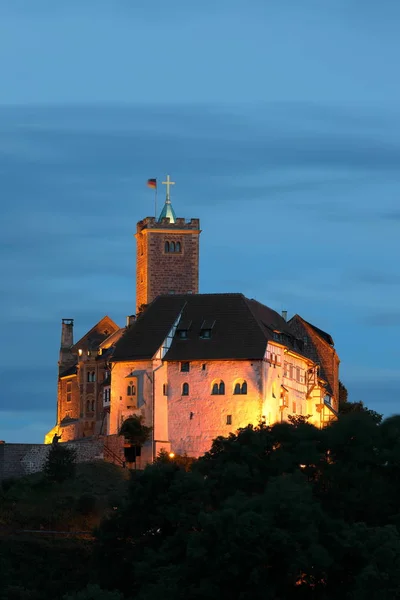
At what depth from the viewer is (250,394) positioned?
137750 millimetres

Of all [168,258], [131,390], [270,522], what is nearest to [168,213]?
[168,258]

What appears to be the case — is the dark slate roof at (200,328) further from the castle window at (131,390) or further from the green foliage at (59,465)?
the green foliage at (59,465)

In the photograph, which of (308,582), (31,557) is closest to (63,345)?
(31,557)

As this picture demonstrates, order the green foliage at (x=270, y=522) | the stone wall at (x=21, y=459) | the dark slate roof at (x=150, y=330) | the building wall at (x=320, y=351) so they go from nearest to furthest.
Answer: the green foliage at (x=270, y=522) < the stone wall at (x=21, y=459) < the dark slate roof at (x=150, y=330) < the building wall at (x=320, y=351)

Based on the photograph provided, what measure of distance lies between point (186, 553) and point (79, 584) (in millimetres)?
16326

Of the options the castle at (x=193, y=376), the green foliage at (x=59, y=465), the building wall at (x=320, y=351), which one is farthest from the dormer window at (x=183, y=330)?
the building wall at (x=320, y=351)

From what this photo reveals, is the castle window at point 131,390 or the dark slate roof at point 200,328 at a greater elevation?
the dark slate roof at point 200,328

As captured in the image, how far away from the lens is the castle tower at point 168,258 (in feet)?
514

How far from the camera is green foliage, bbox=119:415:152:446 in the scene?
449 ft

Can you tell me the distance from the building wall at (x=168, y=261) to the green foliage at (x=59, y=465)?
2588cm

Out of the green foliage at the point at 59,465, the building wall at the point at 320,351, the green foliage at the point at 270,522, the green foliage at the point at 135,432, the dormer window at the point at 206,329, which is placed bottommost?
the green foliage at the point at 270,522

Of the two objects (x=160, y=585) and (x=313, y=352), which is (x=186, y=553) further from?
(x=313, y=352)

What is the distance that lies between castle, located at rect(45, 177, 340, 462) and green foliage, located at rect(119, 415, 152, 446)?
635 mm

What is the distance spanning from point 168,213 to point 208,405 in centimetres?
2680
